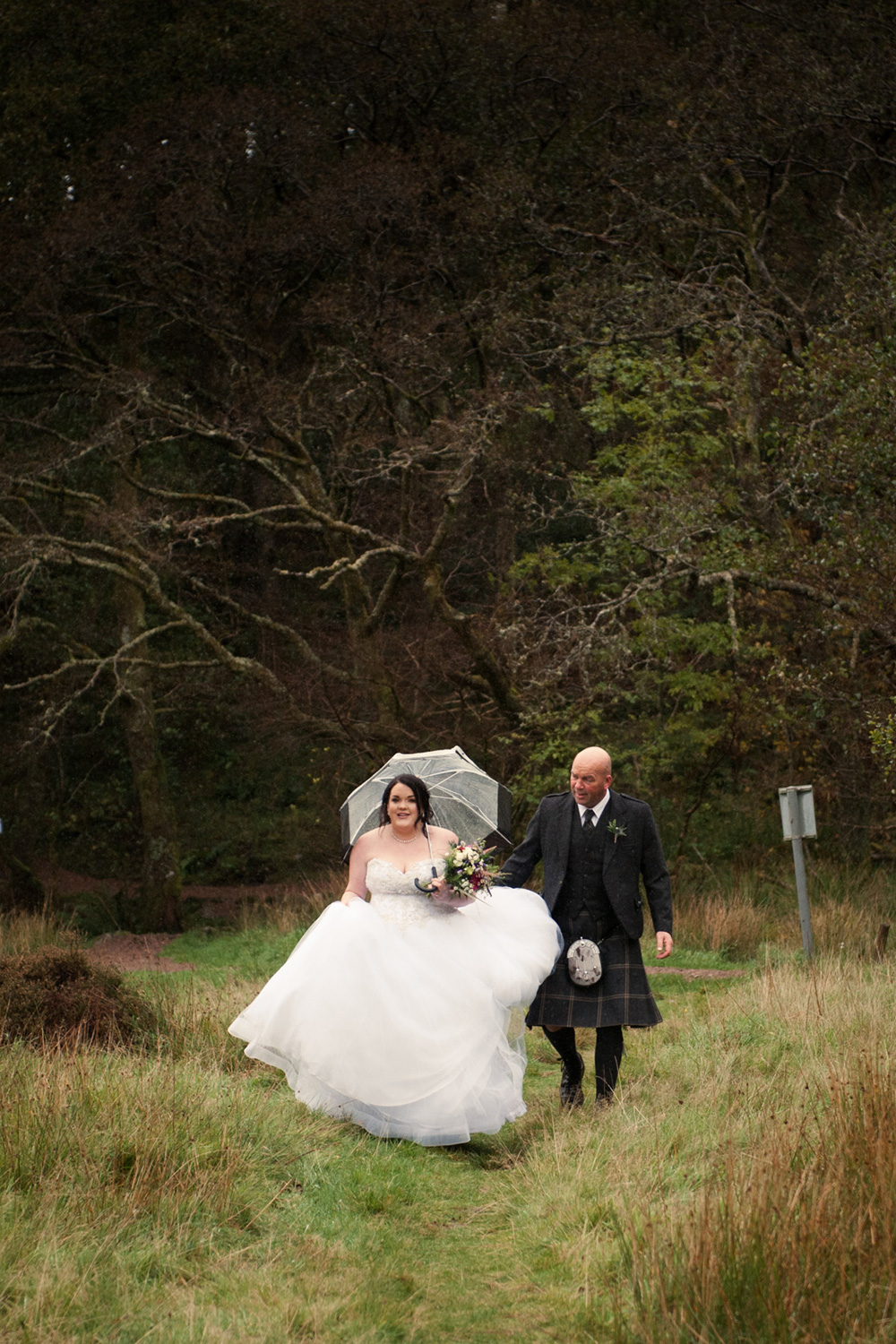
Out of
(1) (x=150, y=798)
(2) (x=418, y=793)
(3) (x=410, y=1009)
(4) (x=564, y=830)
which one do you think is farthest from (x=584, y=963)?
(1) (x=150, y=798)

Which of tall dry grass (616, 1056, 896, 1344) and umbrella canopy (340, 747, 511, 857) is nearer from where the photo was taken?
tall dry grass (616, 1056, 896, 1344)

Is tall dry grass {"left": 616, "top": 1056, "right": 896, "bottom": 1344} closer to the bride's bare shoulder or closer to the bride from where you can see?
the bride

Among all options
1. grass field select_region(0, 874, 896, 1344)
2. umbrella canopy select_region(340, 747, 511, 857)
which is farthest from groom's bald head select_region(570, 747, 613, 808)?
grass field select_region(0, 874, 896, 1344)

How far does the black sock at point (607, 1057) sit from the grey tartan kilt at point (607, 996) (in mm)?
166

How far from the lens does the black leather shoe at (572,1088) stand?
705cm

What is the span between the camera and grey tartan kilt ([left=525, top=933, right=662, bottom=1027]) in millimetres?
Answer: 6730

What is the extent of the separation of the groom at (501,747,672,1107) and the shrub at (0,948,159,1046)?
9.99 ft

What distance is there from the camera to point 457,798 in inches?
320

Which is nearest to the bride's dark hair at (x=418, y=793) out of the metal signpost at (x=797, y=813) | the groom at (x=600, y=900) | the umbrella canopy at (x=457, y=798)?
the umbrella canopy at (x=457, y=798)

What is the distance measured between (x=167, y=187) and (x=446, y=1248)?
17.5m

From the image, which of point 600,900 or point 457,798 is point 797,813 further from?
point 600,900

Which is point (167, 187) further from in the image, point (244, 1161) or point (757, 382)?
point (244, 1161)

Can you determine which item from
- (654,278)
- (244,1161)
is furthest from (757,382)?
(244,1161)

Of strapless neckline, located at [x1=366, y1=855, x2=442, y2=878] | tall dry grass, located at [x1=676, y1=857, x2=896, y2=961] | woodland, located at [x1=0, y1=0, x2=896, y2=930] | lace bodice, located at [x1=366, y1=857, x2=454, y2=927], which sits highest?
woodland, located at [x1=0, y1=0, x2=896, y2=930]
